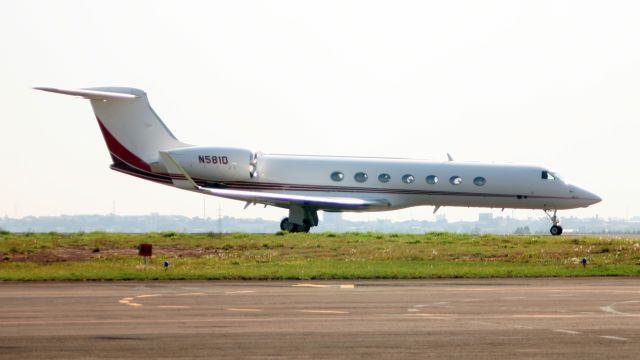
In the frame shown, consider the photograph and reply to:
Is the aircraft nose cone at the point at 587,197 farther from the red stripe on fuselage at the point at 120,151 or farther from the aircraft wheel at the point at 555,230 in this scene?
the red stripe on fuselage at the point at 120,151

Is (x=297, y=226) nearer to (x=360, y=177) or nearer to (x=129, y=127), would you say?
(x=360, y=177)

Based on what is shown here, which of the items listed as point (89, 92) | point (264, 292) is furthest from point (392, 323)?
point (89, 92)

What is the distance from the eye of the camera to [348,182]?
48.2 metres

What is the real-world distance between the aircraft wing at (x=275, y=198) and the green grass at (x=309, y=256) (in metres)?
2.78

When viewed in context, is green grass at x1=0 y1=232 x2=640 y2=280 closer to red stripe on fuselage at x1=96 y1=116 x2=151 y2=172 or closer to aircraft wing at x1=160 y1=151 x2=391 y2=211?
aircraft wing at x1=160 y1=151 x2=391 y2=211

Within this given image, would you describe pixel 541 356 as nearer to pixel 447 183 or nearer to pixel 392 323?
pixel 392 323

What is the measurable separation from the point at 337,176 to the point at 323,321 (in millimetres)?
31441

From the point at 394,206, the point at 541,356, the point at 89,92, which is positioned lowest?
the point at 541,356

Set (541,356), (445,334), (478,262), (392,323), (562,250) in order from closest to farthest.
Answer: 1. (541,356)
2. (445,334)
3. (392,323)
4. (478,262)
5. (562,250)

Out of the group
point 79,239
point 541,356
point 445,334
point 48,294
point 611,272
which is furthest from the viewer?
point 79,239

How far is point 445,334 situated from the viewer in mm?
15336

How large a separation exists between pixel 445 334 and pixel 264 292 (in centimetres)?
785

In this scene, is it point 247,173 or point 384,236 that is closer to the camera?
point 384,236

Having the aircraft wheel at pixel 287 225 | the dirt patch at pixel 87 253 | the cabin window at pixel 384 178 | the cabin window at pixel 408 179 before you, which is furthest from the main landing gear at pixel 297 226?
the dirt patch at pixel 87 253
